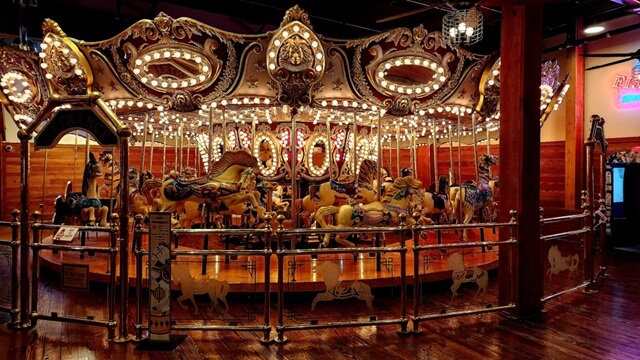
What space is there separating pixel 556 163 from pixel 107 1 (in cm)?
1156

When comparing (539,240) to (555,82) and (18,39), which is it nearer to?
(555,82)

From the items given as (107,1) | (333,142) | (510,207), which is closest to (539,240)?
(510,207)

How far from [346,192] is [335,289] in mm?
2549

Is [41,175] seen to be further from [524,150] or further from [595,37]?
[595,37]

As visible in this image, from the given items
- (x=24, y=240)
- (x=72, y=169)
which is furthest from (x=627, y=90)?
(x=72, y=169)

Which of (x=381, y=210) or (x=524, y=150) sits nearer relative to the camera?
(x=524, y=150)

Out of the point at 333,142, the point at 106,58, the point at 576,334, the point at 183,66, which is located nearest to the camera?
the point at 576,334

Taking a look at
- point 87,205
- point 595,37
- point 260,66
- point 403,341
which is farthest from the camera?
point 595,37

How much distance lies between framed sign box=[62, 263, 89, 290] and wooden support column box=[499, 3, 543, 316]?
4003 mm

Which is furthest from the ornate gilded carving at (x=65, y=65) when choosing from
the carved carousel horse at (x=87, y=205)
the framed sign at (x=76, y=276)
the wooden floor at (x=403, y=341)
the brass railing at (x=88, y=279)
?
the wooden floor at (x=403, y=341)

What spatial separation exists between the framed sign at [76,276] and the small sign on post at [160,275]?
716mm

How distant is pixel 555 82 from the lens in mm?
7234

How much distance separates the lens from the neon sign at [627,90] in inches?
363

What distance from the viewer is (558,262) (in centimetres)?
485
